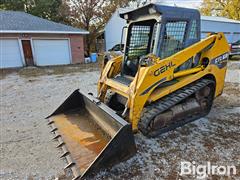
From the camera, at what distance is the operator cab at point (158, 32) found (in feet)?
10.1

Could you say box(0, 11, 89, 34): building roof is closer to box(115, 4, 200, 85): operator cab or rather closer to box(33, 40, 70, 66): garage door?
box(33, 40, 70, 66): garage door

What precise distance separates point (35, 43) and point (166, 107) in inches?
511

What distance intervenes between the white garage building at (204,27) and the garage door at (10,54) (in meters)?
10.9

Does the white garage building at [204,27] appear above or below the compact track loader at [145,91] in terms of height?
above

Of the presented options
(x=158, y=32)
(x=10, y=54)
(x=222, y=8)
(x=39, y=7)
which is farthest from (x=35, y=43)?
(x=222, y=8)

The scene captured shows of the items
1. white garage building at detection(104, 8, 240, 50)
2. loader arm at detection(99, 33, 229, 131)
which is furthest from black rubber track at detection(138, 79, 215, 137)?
white garage building at detection(104, 8, 240, 50)

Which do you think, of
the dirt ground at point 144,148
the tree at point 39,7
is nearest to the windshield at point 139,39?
the dirt ground at point 144,148

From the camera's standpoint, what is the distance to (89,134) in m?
3.05

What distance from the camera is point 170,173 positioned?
245 centimetres

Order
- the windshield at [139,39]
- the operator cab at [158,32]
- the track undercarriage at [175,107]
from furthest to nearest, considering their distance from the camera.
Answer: the windshield at [139,39] → the operator cab at [158,32] → the track undercarriage at [175,107]

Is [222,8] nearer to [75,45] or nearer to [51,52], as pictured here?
[75,45]

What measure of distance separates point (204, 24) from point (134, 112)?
18986mm

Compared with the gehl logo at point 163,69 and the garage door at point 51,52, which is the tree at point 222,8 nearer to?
the garage door at point 51,52

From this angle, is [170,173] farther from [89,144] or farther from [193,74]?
[193,74]
